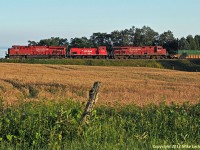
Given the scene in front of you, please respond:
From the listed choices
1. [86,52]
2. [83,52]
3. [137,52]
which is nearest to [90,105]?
[86,52]

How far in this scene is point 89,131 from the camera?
7566 mm

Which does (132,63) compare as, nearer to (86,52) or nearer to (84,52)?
(86,52)

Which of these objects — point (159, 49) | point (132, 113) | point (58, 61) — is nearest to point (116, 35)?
point (159, 49)

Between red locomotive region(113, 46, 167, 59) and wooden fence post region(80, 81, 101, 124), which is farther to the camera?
red locomotive region(113, 46, 167, 59)

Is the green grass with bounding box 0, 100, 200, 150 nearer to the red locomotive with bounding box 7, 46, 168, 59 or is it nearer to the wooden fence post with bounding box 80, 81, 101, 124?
the wooden fence post with bounding box 80, 81, 101, 124

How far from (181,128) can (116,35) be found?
139967 millimetres

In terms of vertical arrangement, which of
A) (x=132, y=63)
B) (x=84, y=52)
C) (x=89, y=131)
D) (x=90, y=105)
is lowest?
(x=132, y=63)

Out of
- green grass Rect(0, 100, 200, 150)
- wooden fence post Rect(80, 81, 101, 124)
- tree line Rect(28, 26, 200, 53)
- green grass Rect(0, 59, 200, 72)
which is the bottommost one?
green grass Rect(0, 59, 200, 72)

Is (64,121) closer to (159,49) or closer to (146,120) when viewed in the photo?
(146,120)

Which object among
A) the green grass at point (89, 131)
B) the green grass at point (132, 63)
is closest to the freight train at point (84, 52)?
the green grass at point (132, 63)

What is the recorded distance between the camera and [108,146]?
6.86m

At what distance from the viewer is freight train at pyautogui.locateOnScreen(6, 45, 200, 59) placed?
256 ft

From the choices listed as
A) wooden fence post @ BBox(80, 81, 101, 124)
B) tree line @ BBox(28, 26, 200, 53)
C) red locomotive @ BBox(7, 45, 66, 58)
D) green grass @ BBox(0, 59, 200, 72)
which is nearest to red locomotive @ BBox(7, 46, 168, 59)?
red locomotive @ BBox(7, 45, 66, 58)

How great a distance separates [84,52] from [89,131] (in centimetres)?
7325
